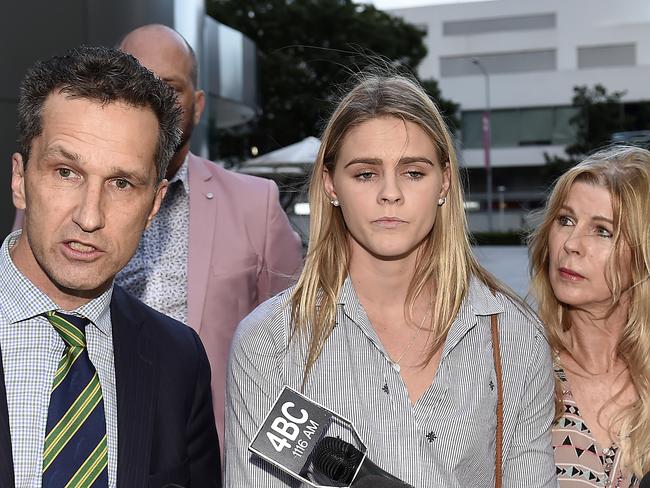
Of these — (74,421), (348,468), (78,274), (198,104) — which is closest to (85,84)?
(78,274)

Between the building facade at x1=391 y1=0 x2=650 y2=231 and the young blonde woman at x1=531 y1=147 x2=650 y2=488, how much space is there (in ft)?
147

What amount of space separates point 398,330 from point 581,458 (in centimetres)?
80

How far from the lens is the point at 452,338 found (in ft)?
7.41

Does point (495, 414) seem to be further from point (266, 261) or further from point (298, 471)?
point (266, 261)

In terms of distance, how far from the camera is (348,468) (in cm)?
172

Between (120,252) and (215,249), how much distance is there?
135 centimetres

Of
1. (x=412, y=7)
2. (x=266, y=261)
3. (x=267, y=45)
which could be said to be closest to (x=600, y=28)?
(x=412, y=7)

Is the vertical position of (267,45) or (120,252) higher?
(267,45)

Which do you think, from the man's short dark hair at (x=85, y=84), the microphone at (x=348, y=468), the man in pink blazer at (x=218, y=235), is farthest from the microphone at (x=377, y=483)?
the man in pink blazer at (x=218, y=235)

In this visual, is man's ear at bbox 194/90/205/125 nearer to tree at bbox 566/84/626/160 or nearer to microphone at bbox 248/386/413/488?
microphone at bbox 248/386/413/488

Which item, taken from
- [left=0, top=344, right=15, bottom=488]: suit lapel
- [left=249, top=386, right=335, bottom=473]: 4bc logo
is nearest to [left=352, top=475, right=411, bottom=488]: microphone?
[left=249, top=386, right=335, bottom=473]: 4bc logo

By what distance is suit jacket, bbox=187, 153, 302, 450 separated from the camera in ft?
10.1

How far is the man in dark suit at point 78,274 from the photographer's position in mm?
1704

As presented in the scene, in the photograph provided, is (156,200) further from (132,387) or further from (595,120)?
(595,120)
